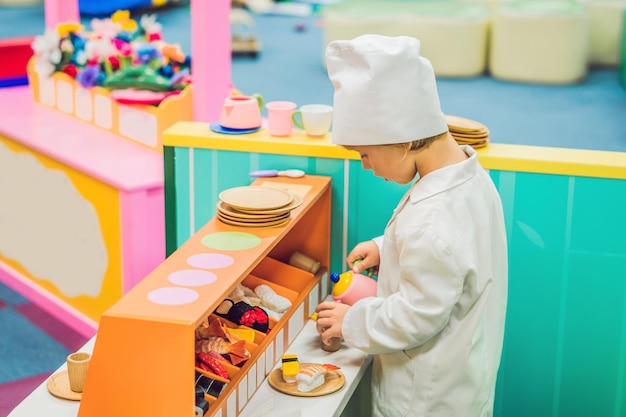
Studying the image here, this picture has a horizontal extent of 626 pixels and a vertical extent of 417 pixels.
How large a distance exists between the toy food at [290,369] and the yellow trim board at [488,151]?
71 centimetres

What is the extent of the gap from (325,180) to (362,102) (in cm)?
84

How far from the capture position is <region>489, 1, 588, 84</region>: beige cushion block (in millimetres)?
7535

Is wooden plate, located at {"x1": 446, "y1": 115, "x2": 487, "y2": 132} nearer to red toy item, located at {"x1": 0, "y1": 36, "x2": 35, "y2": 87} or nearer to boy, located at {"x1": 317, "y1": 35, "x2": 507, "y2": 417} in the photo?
boy, located at {"x1": 317, "y1": 35, "x2": 507, "y2": 417}

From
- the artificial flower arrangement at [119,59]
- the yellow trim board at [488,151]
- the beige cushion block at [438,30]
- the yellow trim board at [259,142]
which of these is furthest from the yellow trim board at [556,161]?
the beige cushion block at [438,30]

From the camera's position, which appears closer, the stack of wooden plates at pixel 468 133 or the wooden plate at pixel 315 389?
the wooden plate at pixel 315 389

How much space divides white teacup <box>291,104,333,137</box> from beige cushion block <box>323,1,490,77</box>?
5037 mm

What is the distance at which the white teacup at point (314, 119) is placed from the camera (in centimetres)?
276

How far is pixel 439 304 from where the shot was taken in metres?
1.88

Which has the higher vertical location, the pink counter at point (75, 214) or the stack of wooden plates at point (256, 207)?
the stack of wooden plates at point (256, 207)

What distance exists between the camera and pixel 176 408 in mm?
1808

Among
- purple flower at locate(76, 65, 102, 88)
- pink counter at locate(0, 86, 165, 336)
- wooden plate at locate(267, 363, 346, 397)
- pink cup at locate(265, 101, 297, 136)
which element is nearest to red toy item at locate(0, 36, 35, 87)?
A: pink counter at locate(0, 86, 165, 336)

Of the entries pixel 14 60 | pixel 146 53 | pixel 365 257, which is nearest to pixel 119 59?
pixel 146 53

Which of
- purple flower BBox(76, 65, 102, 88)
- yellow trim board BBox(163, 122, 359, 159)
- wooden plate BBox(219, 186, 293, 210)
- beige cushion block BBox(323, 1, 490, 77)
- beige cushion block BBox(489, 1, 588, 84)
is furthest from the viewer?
beige cushion block BBox(323, 1, 490, 77)

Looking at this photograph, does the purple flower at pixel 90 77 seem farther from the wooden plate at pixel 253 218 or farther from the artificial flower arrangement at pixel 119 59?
the wooden plate at pixel 253 218
